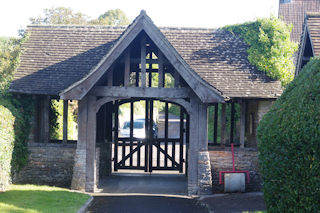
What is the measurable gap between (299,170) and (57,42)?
12.5 m

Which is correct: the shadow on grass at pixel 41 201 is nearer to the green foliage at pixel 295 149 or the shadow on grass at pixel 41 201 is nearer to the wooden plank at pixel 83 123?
the wooden plank at pixel 83 123

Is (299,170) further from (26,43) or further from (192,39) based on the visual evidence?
(26,43)

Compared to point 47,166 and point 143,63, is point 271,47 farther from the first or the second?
point 47,166

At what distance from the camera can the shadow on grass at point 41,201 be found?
9.87 meters

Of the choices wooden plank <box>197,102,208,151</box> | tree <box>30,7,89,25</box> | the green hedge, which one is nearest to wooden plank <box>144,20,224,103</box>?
wooden plank <box>197,102,208,151</box>

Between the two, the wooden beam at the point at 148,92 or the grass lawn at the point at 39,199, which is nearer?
the grass lawn at the point at 39,199

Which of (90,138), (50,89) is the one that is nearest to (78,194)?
(90,138)

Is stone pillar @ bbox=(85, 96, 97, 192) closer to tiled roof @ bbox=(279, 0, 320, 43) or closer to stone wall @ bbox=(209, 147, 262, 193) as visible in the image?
stone wall @ bbox=(209, 147, 262, 193)

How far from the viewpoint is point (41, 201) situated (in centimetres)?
1073

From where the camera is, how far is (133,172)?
16656 millimetres

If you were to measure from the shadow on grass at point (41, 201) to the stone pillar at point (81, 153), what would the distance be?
72cm

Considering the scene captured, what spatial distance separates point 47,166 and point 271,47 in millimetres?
9632

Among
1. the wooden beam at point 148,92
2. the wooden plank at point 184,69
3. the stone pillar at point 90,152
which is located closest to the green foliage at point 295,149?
the wooden plank at point 184,69

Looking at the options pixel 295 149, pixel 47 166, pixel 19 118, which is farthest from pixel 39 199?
pixel 295 149
